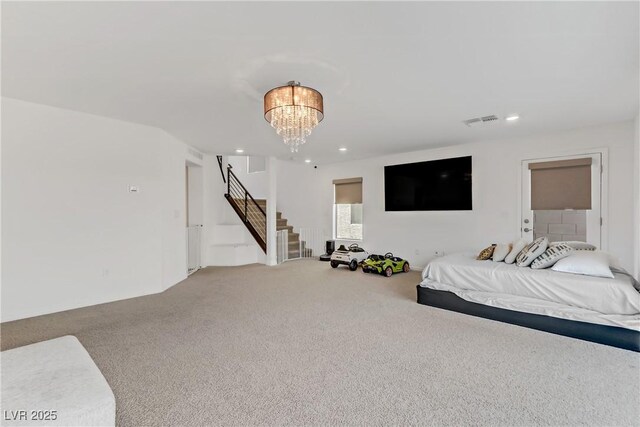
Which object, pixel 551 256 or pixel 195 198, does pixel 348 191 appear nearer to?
pixel 195 198

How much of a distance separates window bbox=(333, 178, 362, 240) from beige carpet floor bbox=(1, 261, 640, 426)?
12.3 ft

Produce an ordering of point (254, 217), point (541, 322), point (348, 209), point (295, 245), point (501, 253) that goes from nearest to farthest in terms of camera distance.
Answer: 1. point (541, 322)
2. point (501, 253)
3. point (348, 209)
4. point (295, 245)
5. point (254, 217)

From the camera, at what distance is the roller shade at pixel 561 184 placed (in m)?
4.58

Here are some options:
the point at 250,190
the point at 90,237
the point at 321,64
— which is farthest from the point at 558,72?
the point at 250,190

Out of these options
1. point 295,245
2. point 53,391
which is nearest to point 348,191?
point 295,245

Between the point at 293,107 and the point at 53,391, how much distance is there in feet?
8.14

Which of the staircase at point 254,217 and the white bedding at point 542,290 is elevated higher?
the staircase at point 254,217

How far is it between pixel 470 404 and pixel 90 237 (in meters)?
4.59

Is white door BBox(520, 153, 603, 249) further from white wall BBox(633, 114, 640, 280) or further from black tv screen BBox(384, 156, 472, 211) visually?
black tv screen BBox(384, 156, 472, 211)

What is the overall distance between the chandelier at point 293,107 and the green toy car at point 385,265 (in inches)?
136

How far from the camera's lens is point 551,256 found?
10.8 feet

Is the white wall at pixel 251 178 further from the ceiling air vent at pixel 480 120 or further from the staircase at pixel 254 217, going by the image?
the ceiling air vent at pixel 480 120

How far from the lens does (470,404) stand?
6.17ft

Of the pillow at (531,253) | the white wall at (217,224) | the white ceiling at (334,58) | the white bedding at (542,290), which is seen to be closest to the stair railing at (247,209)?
the white wall at (217,224)
